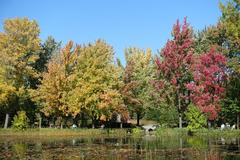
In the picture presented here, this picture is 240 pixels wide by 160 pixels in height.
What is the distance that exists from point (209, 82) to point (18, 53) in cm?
2661

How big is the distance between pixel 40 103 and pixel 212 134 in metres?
24.4

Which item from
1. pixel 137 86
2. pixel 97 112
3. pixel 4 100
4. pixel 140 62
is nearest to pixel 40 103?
pixel 4 100

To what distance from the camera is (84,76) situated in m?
50.5

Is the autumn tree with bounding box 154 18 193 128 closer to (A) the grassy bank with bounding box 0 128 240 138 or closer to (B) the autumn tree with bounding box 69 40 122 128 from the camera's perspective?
(A) the grassy bank with bounding box 0 128 240 138

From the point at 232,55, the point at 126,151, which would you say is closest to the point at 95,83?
the point at 232,55

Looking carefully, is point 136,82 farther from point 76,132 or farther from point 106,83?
point 76,132

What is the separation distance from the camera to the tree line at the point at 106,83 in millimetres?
48500

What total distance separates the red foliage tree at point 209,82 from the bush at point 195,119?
0.70m

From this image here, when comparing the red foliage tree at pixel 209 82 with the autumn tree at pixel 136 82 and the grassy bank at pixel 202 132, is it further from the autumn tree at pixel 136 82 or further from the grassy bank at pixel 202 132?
the autumn tree at pixel 136 82

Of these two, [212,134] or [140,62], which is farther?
[140,62]

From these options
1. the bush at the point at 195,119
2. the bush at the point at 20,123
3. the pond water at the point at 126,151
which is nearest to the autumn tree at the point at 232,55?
the bush at the point at 195,119

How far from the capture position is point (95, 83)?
5041 cm

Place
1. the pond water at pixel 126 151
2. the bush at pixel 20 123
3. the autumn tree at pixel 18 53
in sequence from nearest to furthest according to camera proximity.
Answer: the pond water at pixel 126 151 → the bush at pixel 20 123 → the autumn tree at pixel 18 53

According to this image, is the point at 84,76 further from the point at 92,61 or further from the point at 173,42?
the point at 173,42
